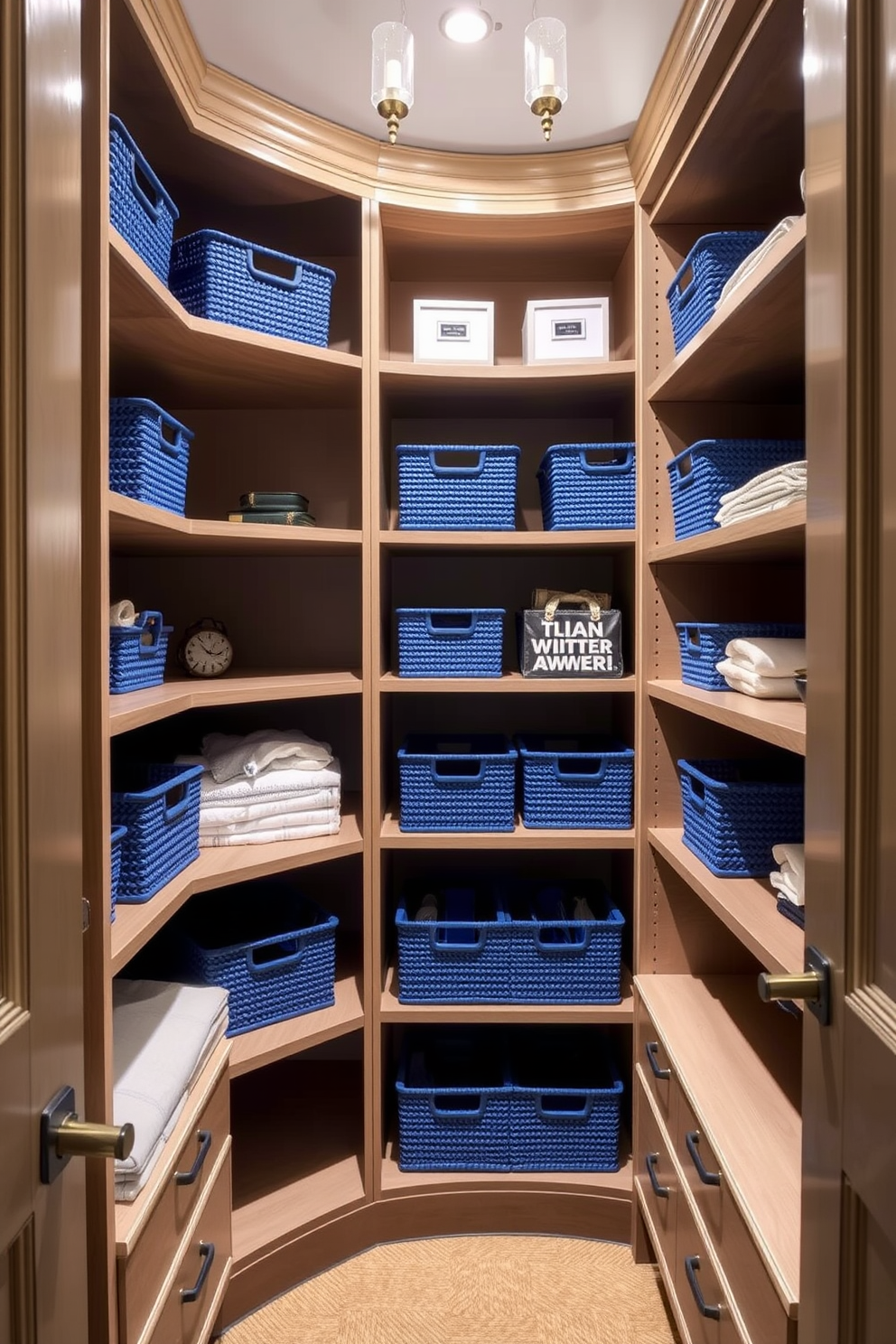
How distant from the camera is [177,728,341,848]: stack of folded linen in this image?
1.83 metres

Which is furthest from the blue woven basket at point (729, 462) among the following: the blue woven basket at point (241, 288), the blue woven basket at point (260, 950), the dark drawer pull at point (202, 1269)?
the dark drawer pull at point (202, 1269)

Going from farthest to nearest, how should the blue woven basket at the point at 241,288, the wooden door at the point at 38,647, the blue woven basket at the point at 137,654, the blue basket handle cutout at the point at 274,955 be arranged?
the blue basket handle cutout at the point at 274,955, the blue woven basket at the point at 241,288, the blue woven basket at the point at 137,654, the wooden door at the point at 38,647

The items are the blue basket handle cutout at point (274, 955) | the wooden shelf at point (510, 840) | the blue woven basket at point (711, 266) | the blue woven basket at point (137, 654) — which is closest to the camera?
the blue woven basket at point (137, 654)

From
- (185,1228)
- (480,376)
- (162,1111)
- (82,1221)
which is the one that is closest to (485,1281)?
(185,1228)

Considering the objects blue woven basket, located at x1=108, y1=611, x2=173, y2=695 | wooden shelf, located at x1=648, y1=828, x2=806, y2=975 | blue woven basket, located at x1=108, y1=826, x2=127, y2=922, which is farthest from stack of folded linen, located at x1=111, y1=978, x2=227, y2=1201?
wooden shelf, located at x1=648, y1=828, x2=806, y2=975

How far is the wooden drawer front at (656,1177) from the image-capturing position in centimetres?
154

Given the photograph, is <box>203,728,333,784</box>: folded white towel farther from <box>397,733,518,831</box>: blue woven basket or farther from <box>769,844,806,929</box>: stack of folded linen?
<box>769,844,806,929</box>: stack of folded linen

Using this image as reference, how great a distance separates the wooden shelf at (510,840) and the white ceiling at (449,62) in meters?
1.52

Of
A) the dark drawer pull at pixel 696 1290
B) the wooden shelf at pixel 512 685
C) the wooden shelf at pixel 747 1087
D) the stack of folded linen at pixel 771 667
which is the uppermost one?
the stack of folded linen at pixel 771 667

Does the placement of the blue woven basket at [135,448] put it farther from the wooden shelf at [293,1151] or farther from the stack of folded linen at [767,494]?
the wooden shelf at [293,1151]

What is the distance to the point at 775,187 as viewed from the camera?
5.51 feet

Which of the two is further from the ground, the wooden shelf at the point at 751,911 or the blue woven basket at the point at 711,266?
the blue woven basket at the point at 711,266

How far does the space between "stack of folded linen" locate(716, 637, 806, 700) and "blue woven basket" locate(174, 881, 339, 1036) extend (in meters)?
1.07

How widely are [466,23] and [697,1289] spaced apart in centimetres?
214
